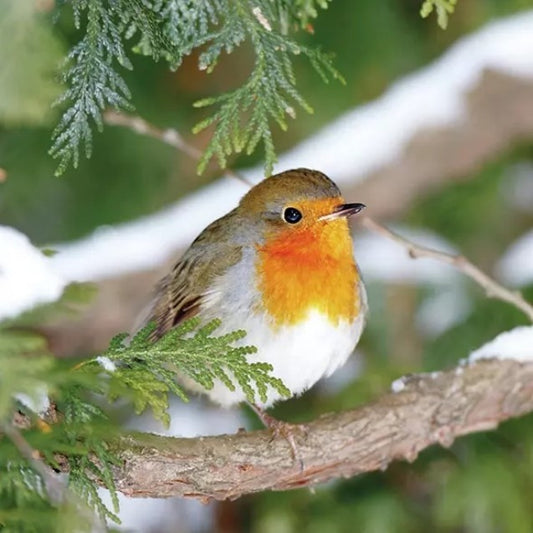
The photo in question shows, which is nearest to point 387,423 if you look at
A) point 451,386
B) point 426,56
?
point 451,386

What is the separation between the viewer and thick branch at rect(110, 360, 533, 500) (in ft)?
8.00

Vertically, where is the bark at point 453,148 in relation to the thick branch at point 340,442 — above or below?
above

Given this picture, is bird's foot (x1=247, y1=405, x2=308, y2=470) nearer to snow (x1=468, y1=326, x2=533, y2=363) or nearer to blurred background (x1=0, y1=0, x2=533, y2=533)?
snow (x1=468, y1=326, x2=533, y2=363)

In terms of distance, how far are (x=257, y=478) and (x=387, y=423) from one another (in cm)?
56

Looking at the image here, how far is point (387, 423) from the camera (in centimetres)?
312

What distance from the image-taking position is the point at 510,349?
342 centimetres

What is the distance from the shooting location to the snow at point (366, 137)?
15.6 ft

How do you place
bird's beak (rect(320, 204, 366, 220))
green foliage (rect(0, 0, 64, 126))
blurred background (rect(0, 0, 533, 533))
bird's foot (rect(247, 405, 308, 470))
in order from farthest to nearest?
blurred background (rect(0, 0, 533, 533)) < bird's beak (rect(320, 204, 366, 220)) < bird's foot (rect(247, 405, 308, 470)) < green foliage (rect(0, 0, 64, 126))

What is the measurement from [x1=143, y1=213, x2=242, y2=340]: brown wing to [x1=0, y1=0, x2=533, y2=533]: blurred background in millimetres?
1089

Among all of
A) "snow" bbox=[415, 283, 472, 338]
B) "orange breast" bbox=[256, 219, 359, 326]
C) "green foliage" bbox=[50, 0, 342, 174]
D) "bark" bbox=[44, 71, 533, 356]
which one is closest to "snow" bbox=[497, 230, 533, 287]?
"snow" bbox=[415, 283, 472, 338]

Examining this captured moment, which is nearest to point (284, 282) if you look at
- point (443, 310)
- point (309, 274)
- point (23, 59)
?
point (309, 274)

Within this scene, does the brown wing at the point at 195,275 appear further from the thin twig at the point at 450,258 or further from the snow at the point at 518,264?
the snow at the point at 518,264

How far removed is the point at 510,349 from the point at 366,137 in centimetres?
189

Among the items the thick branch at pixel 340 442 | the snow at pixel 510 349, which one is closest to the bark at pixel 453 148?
the snow at pixel 510 349
